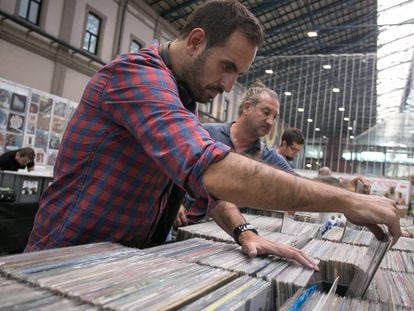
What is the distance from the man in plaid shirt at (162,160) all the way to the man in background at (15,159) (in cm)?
636

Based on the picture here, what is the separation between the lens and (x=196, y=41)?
3.90 ft

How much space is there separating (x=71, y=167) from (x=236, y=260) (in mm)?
569

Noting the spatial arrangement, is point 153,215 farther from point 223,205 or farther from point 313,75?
point 313,75

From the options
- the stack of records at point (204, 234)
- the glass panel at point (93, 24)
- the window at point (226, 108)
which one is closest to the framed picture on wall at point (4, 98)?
the glass panel at point (93, 24)

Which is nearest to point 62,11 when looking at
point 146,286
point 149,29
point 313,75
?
point 149,29

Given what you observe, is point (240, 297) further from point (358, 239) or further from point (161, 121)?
point (358, 239)

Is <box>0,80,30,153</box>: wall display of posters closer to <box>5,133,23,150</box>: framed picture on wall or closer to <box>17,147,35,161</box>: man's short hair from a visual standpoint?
<box>5,133,23,150</box>: framed picture on wall

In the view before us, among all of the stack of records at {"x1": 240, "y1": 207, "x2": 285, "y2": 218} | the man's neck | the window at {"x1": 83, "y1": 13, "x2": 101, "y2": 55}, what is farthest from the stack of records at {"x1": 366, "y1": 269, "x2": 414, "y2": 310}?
the window at {"x1": 83, "y1": 13, "x2": 101, "y2": 55}

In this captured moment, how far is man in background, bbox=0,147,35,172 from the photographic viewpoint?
270 inches

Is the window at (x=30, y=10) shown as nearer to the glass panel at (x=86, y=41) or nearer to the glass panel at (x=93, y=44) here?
the glass panel at (x=86, y=41)

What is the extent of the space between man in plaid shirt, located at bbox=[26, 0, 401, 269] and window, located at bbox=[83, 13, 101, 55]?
37.4 feet

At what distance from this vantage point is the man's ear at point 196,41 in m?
1.18

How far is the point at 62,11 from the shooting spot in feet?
35.0

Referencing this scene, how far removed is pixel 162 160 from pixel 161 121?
9 cm
